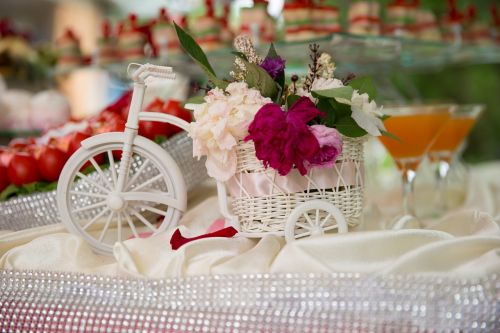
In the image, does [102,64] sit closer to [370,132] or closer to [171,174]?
[171,174]

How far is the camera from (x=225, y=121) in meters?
0.95

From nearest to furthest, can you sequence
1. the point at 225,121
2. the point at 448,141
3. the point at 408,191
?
the point at 225,121
the point at 408,191
the point at 448,141

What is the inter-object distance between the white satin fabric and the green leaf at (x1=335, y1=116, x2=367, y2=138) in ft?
0.48

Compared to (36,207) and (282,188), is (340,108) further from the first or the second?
(36,207)

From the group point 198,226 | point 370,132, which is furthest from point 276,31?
point 370,132

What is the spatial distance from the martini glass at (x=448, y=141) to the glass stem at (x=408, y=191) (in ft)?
0.63

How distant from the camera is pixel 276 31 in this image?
6.32 feet

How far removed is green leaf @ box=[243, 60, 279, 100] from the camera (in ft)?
3.25

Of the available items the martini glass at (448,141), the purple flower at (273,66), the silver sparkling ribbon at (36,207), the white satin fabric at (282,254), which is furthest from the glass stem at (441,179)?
the purple flower at (273,66)

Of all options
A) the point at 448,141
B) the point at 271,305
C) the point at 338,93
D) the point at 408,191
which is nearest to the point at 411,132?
the point at 408,191

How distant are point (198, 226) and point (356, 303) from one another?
18.6 inches

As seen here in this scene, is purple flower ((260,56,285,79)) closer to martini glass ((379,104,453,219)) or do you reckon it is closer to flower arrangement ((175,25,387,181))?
flower arrangement ((175,25,387,181))

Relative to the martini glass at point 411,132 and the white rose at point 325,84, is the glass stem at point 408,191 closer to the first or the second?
the martini glass at point 411,132

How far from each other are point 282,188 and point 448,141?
85 cm
